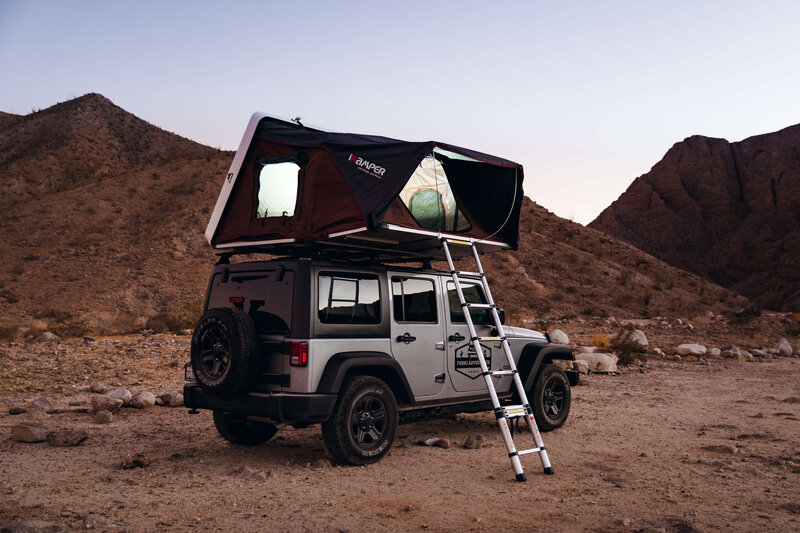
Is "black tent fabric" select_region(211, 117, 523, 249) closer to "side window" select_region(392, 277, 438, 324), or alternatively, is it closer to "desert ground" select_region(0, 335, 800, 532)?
"side window" select_region(392, 277, 438, 324)

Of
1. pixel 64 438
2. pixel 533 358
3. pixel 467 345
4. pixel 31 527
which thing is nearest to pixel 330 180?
pixel 467 345

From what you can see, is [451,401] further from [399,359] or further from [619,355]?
[619,355]

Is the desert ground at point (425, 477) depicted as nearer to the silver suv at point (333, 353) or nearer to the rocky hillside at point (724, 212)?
the silver suv at point (333, 353)

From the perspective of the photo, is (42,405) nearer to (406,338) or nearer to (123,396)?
(123,396)

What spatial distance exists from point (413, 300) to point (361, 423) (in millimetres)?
1629

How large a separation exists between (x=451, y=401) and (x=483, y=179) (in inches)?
123

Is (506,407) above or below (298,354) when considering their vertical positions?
below

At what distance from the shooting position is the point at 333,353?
6590 mm

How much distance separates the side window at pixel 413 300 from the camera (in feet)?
24.4

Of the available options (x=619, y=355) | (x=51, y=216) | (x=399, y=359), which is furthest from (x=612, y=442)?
(x=51, y=216)

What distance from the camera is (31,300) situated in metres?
29.9

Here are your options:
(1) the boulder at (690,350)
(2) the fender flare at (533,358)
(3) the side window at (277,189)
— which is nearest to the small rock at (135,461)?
(3) the side window at (277,189)

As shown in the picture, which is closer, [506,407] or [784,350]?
[506,407]

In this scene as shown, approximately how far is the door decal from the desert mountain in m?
17.1
